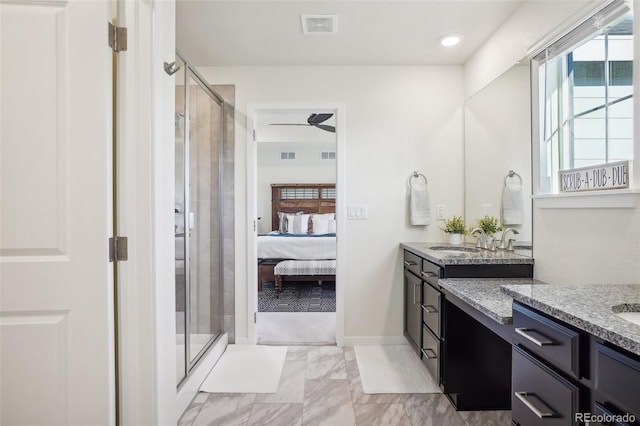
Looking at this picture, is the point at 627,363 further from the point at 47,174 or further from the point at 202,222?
the point at 202,222

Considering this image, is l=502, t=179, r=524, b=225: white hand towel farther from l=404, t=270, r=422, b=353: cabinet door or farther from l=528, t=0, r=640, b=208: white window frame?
l=404, t=270, r=422, b=353: cabinet door

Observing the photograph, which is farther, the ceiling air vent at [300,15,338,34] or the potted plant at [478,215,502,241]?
the potted plant at [478,215,502,241]

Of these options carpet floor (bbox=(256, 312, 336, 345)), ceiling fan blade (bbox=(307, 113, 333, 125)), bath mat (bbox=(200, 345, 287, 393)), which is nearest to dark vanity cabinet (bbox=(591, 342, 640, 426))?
bath mat (bbox=(200, 345, 287, 393))

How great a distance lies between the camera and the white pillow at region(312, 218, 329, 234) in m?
6.38

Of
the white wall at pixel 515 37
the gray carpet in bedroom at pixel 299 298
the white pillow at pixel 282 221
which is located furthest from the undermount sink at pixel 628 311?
the white pillow at pixel 282 221

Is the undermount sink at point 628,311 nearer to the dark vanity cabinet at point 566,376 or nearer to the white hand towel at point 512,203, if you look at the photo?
the dark vanity cabinet at point 566,376

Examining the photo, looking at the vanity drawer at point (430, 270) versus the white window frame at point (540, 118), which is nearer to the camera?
the white window frame at point (540, 118)

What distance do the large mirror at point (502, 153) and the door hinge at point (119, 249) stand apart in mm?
2148

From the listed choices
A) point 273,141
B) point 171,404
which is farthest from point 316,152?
point 171,404

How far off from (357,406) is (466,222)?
177 cm

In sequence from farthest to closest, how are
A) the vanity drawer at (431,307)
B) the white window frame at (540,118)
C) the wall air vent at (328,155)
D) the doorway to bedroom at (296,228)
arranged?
1. the wall air vent at (328,155)
2. the doorway to bedroom at (296,228)
3. the vanity drawer at (431,307)
4. the white window frame at (540,118)

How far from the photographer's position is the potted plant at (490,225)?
239 cm

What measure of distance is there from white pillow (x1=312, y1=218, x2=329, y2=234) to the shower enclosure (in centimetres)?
356

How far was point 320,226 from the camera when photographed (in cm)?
641
